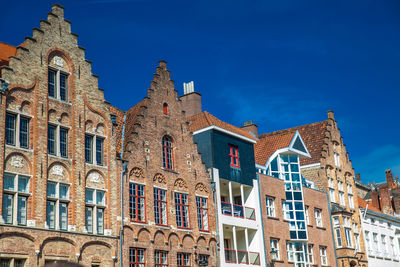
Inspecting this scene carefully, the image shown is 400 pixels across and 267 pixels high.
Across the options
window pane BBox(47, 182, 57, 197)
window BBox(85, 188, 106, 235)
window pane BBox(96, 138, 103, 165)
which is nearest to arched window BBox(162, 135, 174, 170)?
window pane BBox(96, 138, 103, 165)

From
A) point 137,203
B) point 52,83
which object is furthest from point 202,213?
point 52,83

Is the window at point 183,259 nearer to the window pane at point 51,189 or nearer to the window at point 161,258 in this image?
the window at point 161,258

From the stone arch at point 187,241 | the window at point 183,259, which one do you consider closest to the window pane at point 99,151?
the stone arch at point 187,241

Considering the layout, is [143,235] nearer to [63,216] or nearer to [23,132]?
[63,216]

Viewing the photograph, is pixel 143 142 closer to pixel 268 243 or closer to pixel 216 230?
pixel 216 230

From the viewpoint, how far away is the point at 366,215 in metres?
47.5

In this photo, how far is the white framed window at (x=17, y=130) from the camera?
20.8 m

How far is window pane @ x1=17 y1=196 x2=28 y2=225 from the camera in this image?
20.2m

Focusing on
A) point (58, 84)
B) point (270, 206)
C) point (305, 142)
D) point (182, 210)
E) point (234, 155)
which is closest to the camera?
point (58, 84)

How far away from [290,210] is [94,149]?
17.7 meters

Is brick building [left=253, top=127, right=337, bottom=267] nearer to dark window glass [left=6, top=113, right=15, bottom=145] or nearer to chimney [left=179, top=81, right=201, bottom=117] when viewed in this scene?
chimney [left=179, top=81, right=201, bottom=117]

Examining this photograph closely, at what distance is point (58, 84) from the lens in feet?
75.9

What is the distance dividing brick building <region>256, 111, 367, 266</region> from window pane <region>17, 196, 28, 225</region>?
26282 mm

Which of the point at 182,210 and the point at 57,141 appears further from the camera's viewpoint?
the point at 182,210
